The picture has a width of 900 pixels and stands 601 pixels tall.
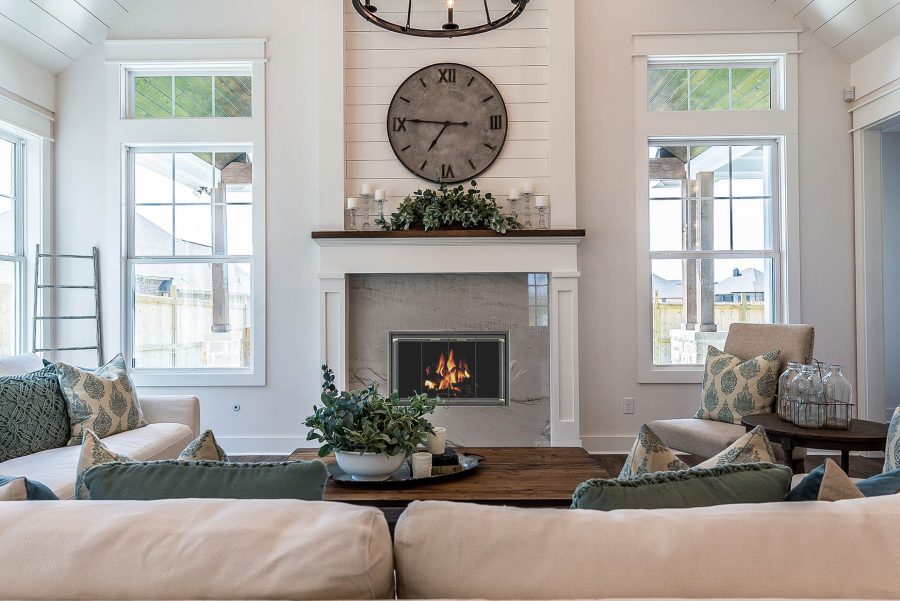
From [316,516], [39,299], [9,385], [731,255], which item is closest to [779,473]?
[316,516]

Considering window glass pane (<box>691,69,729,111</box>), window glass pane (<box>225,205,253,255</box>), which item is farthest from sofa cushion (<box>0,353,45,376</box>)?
window glass pane (<box>691,69,729,111</box>)

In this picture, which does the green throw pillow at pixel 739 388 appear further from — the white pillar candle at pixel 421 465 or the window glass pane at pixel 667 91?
the white pillar candle at pixel 421 465

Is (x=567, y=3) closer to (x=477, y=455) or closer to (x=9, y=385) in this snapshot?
(x=477, y=455)

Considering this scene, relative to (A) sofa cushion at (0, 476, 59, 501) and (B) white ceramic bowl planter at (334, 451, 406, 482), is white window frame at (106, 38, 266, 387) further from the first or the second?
(A) sofa cushion at (0, 476, 59, 501)

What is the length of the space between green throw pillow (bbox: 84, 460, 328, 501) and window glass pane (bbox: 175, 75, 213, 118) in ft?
12.9

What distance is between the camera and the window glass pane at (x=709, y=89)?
445cm

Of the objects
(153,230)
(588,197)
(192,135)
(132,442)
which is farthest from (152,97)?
(588,197)

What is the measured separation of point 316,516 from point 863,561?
31.8 inches

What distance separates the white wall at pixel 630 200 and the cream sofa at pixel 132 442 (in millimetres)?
2618

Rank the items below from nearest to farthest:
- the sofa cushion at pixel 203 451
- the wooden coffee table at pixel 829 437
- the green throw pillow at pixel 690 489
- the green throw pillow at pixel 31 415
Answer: the green throw pillow at pixel 690 489, the sofa cushion at pixel 203 451, the wooden coffee table at pixel 829 437, the green throw pillow at pixel 31 415

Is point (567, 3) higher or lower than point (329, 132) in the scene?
higher

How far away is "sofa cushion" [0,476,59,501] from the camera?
3.57 ft

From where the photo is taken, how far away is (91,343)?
175 inches

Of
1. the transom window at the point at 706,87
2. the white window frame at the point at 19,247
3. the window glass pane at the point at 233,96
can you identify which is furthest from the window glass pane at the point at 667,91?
the white window frame at the point at 19,247
